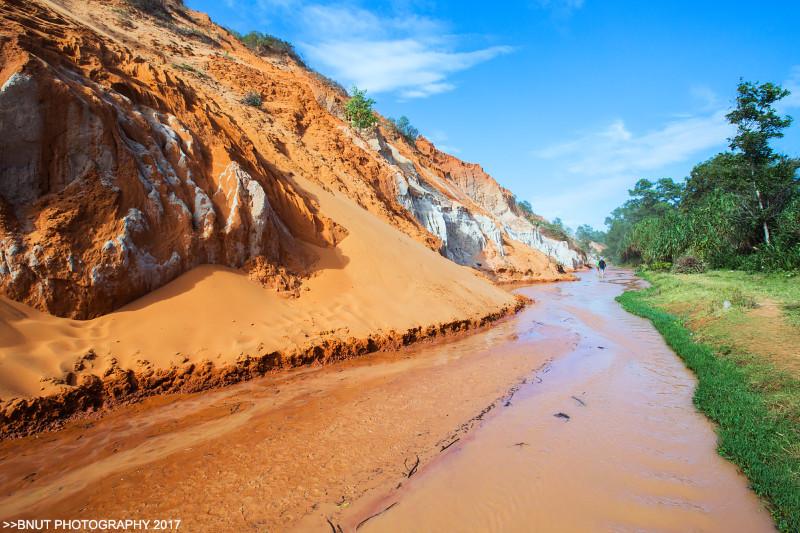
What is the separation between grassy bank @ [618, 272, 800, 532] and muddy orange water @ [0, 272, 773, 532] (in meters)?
0.22

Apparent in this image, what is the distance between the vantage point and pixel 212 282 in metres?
7.18

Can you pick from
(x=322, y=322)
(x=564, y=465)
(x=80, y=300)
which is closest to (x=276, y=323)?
(x=322, y=322)

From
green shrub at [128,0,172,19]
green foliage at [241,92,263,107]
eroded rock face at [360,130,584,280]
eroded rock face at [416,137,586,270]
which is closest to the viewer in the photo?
green foliage at [241,92,263,107]

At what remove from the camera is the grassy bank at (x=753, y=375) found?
144 inches

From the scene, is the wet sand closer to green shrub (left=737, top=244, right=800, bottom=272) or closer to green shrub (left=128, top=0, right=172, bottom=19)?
green shrub (left=737, top=244, right=800, bottom=272)

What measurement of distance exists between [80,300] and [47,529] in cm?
375

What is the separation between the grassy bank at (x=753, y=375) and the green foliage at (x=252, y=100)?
1882 cm

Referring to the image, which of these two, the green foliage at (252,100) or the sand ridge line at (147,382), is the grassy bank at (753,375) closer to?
the sand ridge line at (147,382)

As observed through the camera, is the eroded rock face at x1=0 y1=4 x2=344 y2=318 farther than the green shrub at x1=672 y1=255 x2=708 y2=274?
No

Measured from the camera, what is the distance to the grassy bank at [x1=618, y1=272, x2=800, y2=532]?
12.0 ft

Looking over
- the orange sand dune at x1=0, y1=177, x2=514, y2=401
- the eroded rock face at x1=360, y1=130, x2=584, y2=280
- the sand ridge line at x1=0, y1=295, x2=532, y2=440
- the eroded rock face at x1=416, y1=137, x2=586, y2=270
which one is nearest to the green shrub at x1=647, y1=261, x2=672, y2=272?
the eroded rock face at x1=360, y1=130, x2=584, y2=280

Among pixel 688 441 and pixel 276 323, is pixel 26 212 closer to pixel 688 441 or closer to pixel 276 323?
pixel 276 323

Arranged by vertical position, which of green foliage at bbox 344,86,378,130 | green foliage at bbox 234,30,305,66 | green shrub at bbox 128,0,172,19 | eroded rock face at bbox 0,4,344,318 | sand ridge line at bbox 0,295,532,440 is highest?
green foliage at bbox 234,30,305,66

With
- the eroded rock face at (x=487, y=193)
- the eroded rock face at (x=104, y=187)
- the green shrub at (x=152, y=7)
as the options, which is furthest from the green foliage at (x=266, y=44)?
the eroded rock face at (x=104, y=187)
